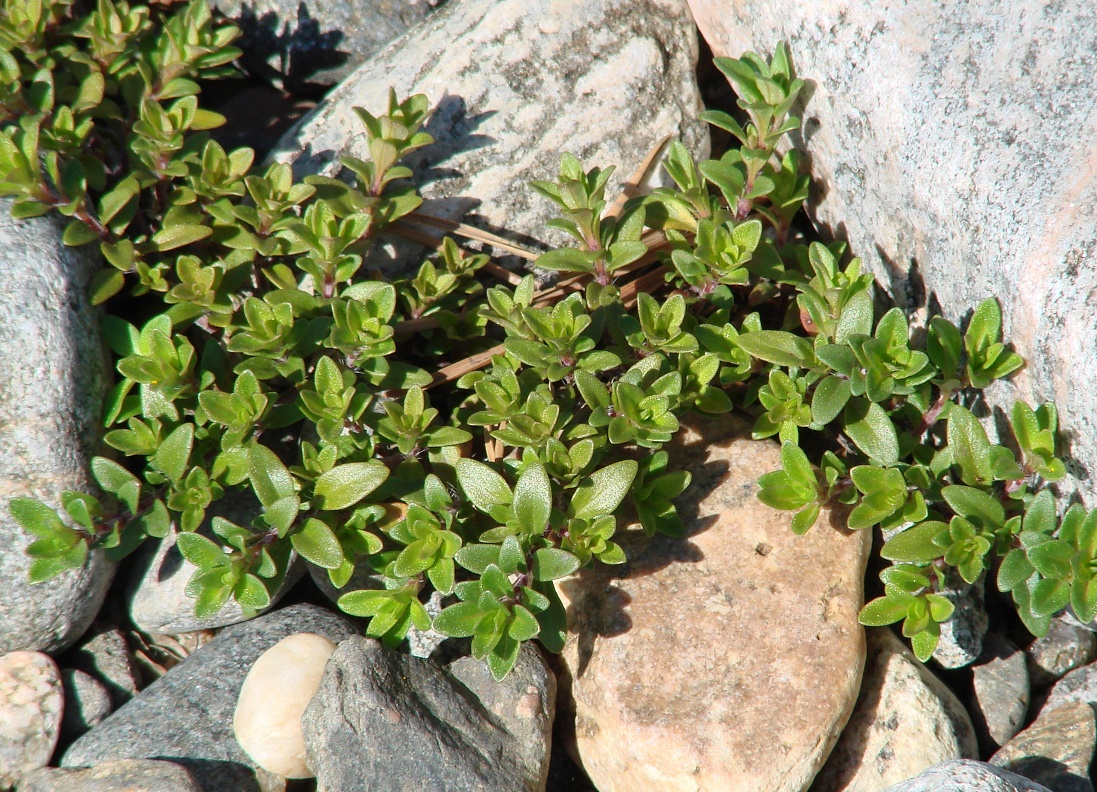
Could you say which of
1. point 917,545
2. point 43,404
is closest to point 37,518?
point 43,404

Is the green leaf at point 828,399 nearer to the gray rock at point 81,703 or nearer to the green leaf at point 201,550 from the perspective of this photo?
the green leaf at point 201,550

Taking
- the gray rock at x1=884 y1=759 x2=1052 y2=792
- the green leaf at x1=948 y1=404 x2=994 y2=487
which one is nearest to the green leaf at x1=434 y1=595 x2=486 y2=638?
the gray rock at x1=884 y1=759 x2=1052 y2=792

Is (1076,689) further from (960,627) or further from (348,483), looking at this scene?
(348,483)

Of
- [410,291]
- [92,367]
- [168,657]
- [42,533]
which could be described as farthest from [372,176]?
[168,657]

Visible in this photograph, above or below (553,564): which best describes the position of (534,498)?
above

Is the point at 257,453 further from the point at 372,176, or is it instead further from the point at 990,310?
the point at 990,310

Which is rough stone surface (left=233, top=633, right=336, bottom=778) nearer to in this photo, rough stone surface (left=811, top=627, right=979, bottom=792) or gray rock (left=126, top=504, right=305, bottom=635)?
gray rock (left=126, top=504, right=305, bottom=635)
